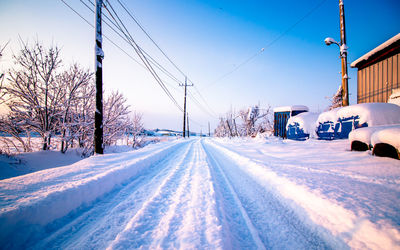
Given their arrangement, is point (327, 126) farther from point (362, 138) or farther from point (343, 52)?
point (343, 52)

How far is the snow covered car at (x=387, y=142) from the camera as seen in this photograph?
3.24 m

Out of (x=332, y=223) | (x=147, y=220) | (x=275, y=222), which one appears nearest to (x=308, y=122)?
(x=332, y=223)

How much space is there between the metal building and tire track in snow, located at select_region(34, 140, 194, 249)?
1247 centimetres

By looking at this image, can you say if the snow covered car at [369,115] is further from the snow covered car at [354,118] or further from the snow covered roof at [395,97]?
the snow covered roof at [395,97]

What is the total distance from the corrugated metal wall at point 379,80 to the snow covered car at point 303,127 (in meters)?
2.88

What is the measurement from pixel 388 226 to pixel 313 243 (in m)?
0.68

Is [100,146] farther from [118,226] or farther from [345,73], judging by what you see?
[345,73]

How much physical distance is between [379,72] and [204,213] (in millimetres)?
12612

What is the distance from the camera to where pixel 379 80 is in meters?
7.80

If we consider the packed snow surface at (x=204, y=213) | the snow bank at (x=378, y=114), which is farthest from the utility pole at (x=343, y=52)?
the packed snow surface at (x=204, y=213)

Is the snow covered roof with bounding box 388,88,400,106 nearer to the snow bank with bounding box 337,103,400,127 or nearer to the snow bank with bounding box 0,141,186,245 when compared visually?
the snow bank with bounding box 337,103,400,127

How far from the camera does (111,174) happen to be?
3.05m

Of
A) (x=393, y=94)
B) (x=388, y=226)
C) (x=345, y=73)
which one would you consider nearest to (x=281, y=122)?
(x=345, y=73)

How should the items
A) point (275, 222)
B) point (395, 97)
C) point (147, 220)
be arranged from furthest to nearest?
point (395, 97) → point (275, 222) → point (147, 220)
